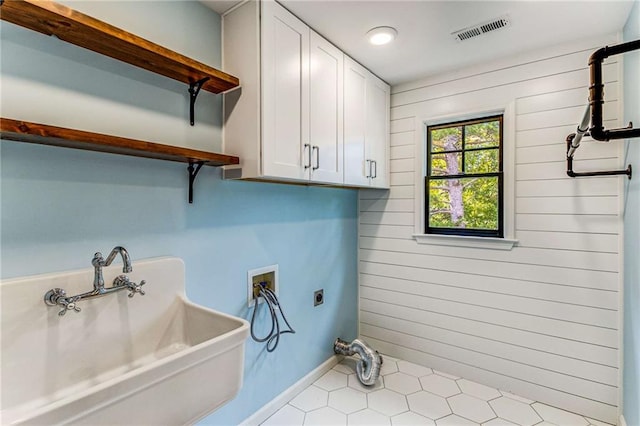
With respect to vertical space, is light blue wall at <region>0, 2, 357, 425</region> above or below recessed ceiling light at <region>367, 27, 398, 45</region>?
below

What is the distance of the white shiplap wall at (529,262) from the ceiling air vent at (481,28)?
465 millimetres

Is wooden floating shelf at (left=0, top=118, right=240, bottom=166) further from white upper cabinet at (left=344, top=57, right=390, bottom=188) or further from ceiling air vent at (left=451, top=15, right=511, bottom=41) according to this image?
ceiling air vent at (left=451, top=15, right=511, bottom=41)

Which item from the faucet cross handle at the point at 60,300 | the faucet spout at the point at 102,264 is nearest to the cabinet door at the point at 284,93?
the faucet spout at the point at 102,264

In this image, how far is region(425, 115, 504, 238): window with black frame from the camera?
239 cm

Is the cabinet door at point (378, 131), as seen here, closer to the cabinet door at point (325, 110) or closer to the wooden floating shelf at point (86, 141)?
the cabinet door at point (325, 110)

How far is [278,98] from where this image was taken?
166cm

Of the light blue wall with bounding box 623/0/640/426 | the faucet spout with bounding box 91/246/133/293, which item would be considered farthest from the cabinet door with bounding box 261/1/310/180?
the light blue wall with bounding box 623/0/640/426

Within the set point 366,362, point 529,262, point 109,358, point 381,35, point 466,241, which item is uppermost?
point 381,35

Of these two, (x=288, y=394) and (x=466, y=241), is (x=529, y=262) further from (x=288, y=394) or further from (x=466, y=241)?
(x=288, y=394)

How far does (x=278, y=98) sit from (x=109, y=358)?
140cm

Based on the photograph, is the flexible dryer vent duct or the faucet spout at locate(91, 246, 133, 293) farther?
the flexible dryer vent duct

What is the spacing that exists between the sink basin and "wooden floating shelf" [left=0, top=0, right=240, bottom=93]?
2.81ft

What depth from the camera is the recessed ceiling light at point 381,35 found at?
1.88 m

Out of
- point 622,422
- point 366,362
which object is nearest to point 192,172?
point 366,362
